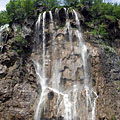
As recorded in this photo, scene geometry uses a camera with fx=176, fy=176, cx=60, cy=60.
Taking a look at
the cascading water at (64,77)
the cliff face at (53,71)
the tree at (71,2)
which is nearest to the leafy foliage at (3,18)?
the cliff face at (53,71)

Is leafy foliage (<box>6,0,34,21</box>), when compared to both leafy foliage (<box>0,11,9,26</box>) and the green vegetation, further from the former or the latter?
leafy foliage (<box>0,11,9,26</box>)

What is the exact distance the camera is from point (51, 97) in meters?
14.9

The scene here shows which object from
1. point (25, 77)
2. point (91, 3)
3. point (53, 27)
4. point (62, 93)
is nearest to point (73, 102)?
point (62, 93)

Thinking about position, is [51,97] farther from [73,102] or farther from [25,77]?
[25,77]

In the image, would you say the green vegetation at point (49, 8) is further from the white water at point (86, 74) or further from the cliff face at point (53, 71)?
the white water at point (86, 74)

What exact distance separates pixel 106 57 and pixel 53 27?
22.1 ft

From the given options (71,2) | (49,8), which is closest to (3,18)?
(49,8)

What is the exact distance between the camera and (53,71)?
17172 mm

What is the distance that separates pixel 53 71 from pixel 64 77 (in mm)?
1353

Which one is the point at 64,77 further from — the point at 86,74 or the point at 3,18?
the point at 3,18

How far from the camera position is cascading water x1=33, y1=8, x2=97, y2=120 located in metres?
14.2

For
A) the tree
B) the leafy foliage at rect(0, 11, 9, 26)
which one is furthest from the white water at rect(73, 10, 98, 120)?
the leafy foliage at rect(0, 11, 9, 26)

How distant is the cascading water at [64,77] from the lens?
46.5ft

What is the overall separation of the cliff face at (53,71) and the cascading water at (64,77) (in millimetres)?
79
